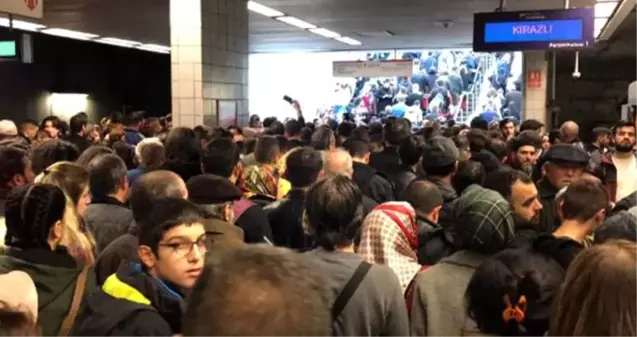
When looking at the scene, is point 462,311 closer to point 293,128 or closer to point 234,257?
point 234,257

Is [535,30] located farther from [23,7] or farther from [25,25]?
[25,25]

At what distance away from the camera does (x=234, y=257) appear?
1.01 metres

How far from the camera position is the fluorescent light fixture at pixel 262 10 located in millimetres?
10187

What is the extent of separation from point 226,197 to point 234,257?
7.34 feet

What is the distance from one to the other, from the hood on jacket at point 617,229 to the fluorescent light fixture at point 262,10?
7850 millimetres

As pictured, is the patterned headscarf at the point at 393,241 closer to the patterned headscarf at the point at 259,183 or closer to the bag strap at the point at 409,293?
the bag strap at the point at 409,293

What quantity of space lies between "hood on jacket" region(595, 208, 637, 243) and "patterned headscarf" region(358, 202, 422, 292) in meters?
0.72

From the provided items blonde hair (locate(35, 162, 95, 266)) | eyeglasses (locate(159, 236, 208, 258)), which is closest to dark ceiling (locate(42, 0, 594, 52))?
blonde hair (locate(35, 162, 95, 266))

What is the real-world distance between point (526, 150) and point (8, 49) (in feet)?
27.9

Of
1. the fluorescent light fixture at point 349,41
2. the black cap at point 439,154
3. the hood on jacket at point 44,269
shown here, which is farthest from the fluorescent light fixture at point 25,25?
the hood on jacket at point 44,269

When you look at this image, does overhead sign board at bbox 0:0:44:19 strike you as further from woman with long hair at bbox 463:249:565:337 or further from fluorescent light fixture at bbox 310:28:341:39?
fluorescent light fixture at bbox 310:28:341:39

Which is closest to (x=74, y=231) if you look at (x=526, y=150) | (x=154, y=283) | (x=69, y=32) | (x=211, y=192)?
(x=211, y=192)

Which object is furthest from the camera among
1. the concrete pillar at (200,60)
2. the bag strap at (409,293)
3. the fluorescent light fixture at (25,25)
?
the fluorescent light fixture at (25,25)

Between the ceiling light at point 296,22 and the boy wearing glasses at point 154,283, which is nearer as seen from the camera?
the boy wearing glasses at point 154,283
